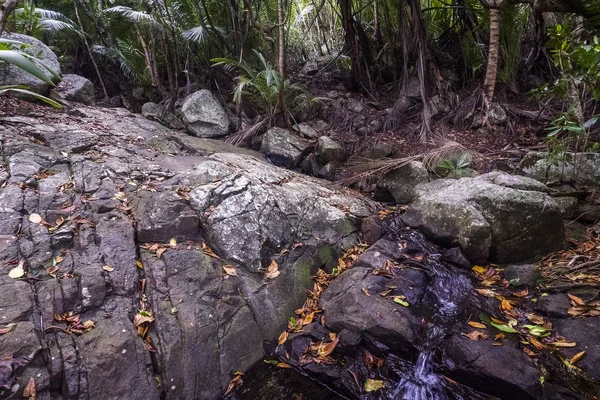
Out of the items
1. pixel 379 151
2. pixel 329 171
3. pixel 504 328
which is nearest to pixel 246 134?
pixel 329 171

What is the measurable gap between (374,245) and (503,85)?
4686 mm

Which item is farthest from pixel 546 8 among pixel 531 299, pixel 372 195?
pixel 372 195

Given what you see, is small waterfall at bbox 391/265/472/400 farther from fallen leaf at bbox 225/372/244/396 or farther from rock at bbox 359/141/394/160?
rock at bbox 359/141/394/160

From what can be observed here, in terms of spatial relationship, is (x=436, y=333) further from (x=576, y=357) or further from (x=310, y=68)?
(x=310, y=68)

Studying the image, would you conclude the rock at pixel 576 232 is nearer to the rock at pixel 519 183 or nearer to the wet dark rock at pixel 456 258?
the rock at pixel 519 183

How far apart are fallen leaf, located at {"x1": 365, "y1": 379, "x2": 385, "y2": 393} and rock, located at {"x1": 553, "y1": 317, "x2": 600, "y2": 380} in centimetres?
125

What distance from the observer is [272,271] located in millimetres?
2889

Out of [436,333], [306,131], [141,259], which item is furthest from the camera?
[306,131]

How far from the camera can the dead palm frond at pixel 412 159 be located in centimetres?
455

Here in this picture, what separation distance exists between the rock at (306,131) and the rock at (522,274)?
367 cm

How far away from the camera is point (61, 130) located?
153 inches

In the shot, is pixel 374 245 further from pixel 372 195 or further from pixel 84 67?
pixel 84 67

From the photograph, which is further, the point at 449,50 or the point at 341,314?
the point at 449,50

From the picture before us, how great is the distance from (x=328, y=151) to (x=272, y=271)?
288cm
